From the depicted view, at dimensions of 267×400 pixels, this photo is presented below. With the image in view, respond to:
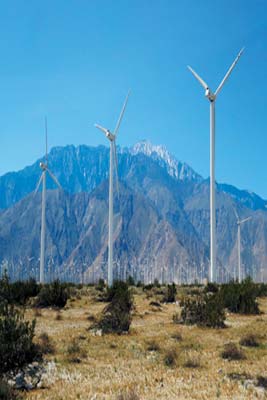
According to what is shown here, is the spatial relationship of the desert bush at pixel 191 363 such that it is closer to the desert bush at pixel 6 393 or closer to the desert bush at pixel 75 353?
the desert bush at pixel 75 353

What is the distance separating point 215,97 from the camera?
145ft

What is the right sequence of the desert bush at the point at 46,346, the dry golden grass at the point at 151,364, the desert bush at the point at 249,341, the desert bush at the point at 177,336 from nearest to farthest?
the dry golden grass at the point at 151,364 < the desert bush at the point at 46,346 < the desert bush at the point at 249,341 < the desert bush at the point at 177,336

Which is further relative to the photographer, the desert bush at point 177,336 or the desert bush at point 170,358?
the desert bush at point 177,336

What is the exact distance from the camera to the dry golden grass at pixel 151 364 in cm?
1048

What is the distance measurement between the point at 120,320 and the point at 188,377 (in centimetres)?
743

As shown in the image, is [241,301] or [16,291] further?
[16,291]

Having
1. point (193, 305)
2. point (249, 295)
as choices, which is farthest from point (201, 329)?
point (249, 295)

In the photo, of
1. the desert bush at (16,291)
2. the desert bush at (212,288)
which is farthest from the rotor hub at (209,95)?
the desert bush at (16,291)

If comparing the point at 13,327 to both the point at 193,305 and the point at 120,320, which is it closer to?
the point at 120,320

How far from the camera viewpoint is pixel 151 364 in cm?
1318

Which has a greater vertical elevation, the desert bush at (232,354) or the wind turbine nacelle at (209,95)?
the wind turbine nacelle at (209,95)

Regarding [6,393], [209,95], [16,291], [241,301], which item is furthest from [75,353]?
[209,95]

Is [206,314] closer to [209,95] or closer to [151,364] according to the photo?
[151,364]

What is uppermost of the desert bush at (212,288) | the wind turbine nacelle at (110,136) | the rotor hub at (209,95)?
the rotor hub at (209,95)
